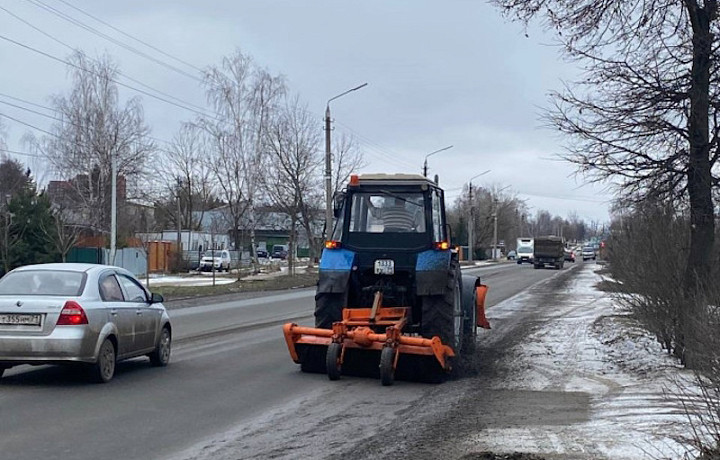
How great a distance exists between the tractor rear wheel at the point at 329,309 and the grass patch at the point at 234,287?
1821cm

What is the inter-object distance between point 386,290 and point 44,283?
4776 millimetres

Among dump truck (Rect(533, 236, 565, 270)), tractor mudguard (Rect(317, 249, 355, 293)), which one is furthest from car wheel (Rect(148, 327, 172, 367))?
dump truck (Rect(533, 236, 565, 270))

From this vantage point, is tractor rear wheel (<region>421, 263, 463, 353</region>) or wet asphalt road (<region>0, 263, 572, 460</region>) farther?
tractor rear wheel (<region>421, 263, 463, 353</region>)

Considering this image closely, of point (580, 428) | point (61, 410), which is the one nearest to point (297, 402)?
point (61, 410)

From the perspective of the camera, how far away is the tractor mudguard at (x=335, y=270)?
12562 millimetres

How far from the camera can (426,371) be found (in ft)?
38.5

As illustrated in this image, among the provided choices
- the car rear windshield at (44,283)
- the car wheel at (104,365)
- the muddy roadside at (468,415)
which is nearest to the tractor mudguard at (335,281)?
the muddy roadside at (468,415)

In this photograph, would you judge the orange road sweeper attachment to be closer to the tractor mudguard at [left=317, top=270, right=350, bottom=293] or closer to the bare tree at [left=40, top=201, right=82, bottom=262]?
the tractor mudguard at [left=317, top=270, right=350, bottom=293]

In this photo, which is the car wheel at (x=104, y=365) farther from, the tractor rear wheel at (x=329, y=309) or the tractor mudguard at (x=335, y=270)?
the tractor mudguard at (x=335, y=270)

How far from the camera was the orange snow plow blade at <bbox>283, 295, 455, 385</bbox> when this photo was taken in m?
11.4

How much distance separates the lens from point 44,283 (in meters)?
11.2

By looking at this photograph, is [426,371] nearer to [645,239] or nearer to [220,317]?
[645,239]

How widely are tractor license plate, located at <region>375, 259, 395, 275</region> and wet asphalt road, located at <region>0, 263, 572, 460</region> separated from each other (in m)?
1.64

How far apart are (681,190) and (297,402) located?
6.55m
